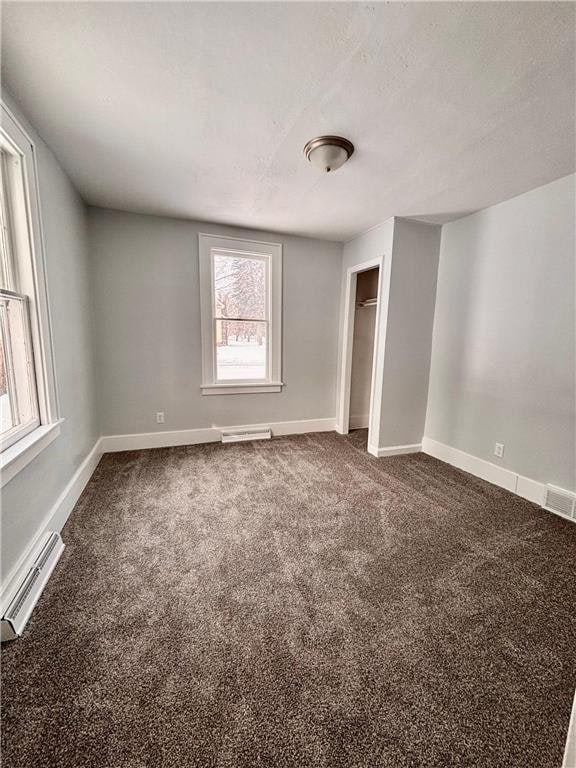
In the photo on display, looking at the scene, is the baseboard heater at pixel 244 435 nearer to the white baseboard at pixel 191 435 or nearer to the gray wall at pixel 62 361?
the white baseboard at pixel 191 435

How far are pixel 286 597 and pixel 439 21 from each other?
2.52 meters

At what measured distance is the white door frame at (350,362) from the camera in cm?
323

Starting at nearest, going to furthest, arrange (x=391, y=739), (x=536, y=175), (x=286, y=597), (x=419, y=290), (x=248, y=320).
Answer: (x=391, y=739) → (x=286, y=597) → (x=536, y=175) → (x=419, y=290) → (x=248, y=320)

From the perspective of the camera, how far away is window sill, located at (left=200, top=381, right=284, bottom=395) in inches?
137

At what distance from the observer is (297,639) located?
1.25 metres

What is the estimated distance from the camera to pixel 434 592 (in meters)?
1.50

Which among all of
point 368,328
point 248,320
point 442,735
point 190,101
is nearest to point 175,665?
point 442,735

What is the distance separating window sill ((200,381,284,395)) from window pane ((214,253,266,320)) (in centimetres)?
82

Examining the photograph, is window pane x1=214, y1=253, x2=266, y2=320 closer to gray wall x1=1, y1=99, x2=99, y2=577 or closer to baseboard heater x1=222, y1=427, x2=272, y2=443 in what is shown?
gray wall x1=1, y1=99, x2=99, y2=577

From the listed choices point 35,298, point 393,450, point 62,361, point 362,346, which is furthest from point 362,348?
point 35,298

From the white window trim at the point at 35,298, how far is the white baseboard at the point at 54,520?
439 millimetres

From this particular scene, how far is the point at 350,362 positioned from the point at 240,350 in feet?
4.69

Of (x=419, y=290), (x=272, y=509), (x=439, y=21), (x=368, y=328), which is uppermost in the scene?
(x=439, y=21)

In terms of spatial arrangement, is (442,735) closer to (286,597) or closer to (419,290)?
(286,597)
